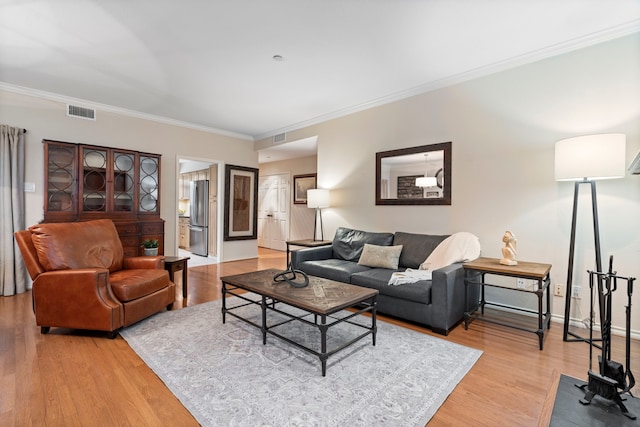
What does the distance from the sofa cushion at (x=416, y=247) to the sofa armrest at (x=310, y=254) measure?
1.01m

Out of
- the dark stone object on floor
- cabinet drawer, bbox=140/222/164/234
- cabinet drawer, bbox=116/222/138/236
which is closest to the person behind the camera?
the dark stone object on floor

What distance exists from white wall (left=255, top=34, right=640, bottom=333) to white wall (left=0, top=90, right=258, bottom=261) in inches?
136

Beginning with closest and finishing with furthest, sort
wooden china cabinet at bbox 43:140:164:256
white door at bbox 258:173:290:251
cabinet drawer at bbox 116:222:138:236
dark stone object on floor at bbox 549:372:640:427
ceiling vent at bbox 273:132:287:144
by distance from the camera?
dark stone object on floor at bbox 549:372:640:427
wooden china cabinet at bbox 43:140:164:256
cabinet drawer at bbox 116:222:138:236
ceiling vent at bbox 273:132:287:144
white door at bbox 258:173:290:251

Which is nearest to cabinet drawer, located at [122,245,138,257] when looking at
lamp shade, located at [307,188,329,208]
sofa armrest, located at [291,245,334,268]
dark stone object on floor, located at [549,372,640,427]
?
sofa armrest, located at [291,245,334,268]

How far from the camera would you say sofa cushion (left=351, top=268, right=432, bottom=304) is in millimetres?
2674

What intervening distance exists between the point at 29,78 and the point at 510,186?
18.6ft

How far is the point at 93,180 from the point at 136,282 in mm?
2402

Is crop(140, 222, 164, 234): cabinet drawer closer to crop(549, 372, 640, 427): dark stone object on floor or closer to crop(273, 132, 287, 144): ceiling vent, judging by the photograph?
crop(273, 132, 287, 144): ceiling vent

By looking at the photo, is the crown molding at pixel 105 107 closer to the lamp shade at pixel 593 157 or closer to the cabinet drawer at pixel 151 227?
the cabinet drawer at pixel 151 227

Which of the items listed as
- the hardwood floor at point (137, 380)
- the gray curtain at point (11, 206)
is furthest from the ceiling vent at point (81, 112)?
the hardwood floor at point (137, 380)

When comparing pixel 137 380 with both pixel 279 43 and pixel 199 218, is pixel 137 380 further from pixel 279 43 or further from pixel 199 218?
pixel 199 218

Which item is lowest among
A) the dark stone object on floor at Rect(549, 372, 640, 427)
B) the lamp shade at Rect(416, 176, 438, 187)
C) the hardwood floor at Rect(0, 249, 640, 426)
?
the hardwood floor at Rect(0, 249, 640, 426)

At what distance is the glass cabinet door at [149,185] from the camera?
4633mm

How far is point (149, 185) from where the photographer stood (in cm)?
473
